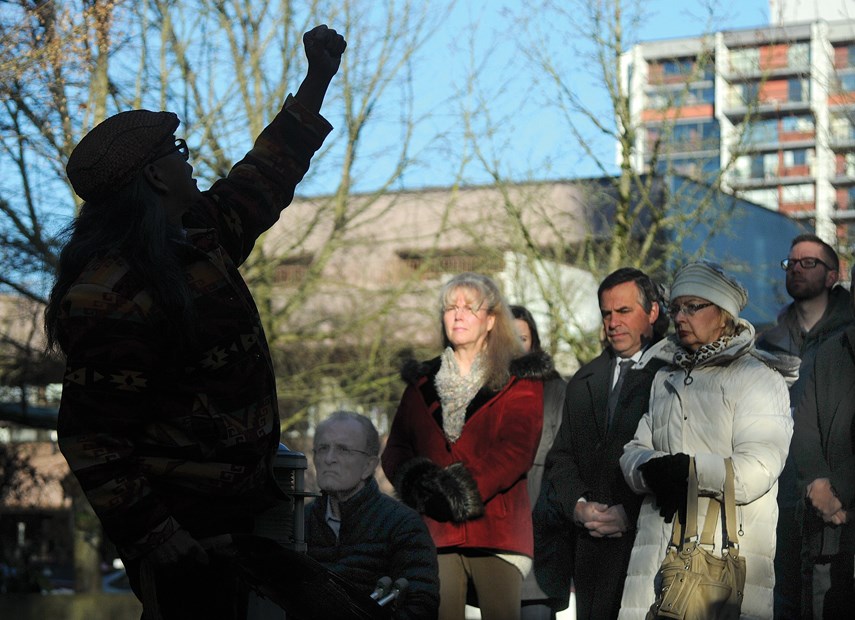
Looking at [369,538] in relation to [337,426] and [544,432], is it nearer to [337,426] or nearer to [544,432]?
[337,426]

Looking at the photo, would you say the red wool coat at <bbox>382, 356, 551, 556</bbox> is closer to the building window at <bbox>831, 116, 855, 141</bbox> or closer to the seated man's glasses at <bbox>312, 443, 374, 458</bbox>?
the seated man's glasses at <bbox>312, 443, 374, 458</bbox>

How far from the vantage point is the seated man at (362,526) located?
549cm

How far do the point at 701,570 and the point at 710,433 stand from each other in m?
0.63

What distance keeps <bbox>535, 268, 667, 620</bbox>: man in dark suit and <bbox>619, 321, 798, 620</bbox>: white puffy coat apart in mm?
545

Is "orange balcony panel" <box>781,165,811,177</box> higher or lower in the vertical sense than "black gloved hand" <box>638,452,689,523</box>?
higher

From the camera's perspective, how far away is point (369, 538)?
562 cm

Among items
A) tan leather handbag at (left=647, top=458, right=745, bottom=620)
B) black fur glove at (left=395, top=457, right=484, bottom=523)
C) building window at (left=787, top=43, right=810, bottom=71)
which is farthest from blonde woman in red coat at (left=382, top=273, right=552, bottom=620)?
building window at (left=787, top=43, right=810, bottom=71)

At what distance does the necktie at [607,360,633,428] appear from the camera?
6.66 metres

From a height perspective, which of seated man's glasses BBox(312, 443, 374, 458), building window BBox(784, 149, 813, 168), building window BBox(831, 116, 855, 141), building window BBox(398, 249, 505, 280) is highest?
building window BBox(784, 149, 813, 168)

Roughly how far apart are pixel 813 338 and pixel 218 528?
4481 millimetres

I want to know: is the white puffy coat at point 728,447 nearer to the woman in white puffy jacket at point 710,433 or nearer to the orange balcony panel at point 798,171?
the woman in white puffy jacket at point 710,433

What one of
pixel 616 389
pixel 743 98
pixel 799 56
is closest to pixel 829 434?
pixel 616 389

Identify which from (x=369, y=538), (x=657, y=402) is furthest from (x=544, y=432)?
(x=369, y=538)

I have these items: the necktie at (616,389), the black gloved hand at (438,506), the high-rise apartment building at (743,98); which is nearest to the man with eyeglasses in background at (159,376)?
the black gloved hand at (438,506)
